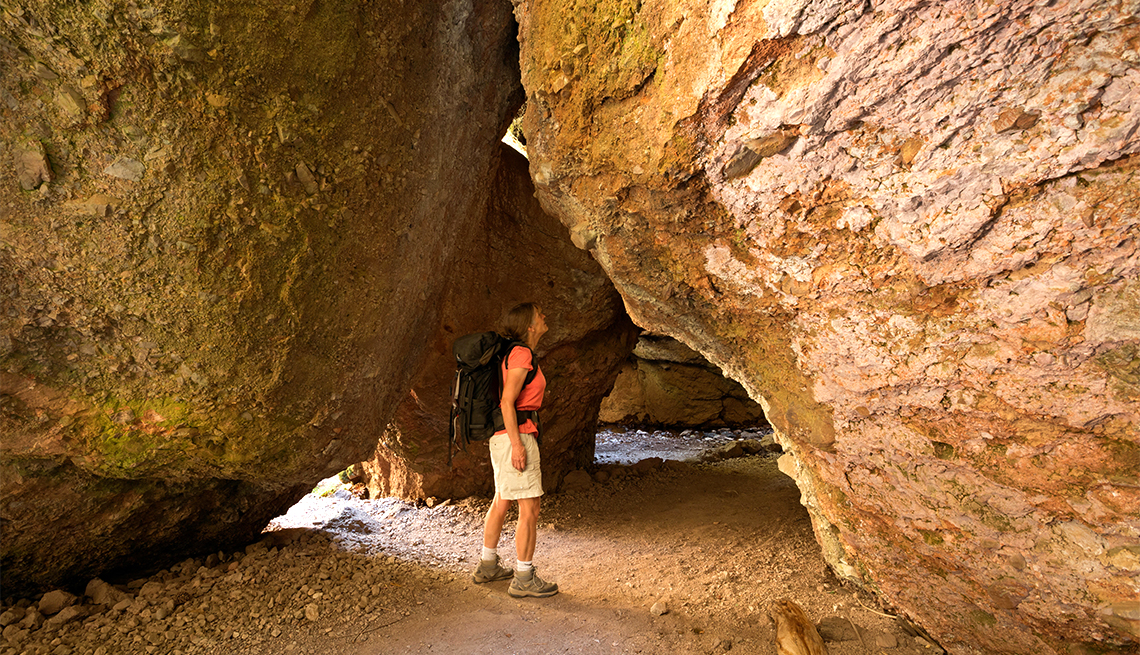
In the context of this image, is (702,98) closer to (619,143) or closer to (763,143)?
(763,143)

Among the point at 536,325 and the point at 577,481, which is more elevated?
the point at 536,325

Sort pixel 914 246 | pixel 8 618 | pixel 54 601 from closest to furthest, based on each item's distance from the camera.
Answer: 1. pixel 914 246
2. pixel 8 618
3. pixel 54 601

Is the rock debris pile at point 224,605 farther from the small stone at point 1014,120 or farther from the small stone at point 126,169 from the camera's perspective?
the small stone at point 1014,120

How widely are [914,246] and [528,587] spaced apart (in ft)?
8.30

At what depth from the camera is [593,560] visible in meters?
4.18

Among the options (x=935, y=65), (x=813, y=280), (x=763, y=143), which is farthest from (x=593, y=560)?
(x=935, y=65)

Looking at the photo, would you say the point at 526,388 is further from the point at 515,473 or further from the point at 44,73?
the point at 44,73

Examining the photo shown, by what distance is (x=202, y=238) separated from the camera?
284 centimetres

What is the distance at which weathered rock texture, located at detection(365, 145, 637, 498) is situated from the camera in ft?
15.4

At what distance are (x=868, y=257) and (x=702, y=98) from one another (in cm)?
79

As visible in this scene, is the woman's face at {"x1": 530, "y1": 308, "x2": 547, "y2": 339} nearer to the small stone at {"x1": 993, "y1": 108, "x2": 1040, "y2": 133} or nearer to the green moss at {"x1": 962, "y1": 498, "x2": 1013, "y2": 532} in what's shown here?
the green moss at {"x1": 962, "y1": 498, "x2": 1013, "y2": 532}

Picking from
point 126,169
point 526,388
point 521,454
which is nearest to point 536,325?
point 526,388

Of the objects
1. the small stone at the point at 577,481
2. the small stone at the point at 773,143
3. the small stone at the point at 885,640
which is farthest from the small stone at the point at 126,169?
the small stone at the point at 577,481

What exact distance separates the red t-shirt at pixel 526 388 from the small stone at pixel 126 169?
1824 mm
